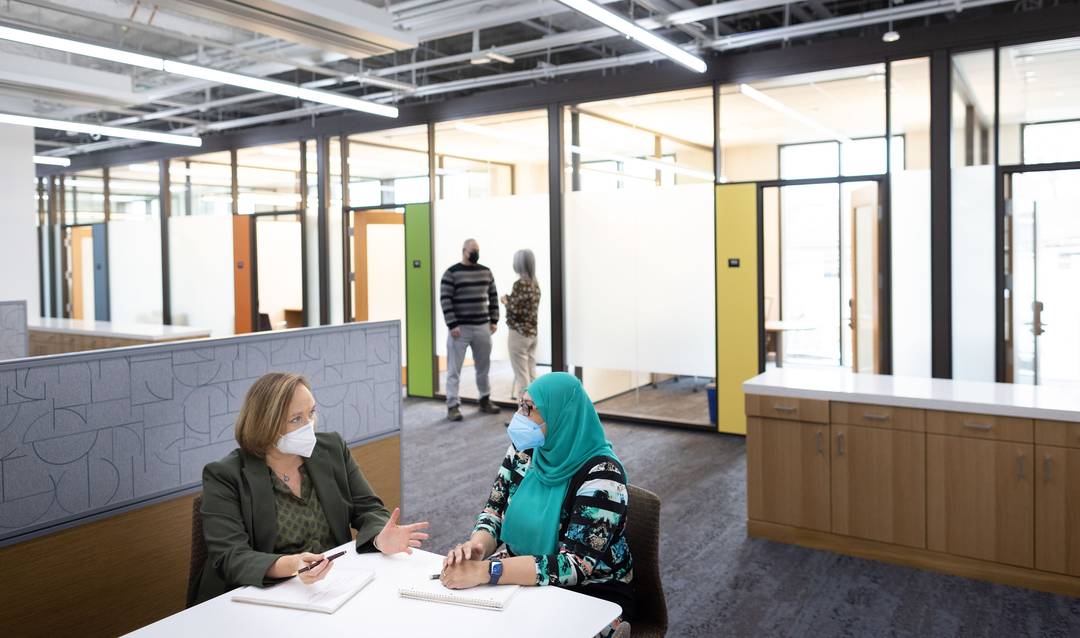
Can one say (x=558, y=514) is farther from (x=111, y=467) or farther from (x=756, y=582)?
(x=756, y=582)

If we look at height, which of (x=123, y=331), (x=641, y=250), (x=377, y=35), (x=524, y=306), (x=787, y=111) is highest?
(x=377, y=35)

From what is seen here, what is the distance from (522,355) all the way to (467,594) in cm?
516

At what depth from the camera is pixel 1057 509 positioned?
3.19 m

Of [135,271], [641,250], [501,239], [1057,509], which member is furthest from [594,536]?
[135,271]

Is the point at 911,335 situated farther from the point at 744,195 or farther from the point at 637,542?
the point at 637,542

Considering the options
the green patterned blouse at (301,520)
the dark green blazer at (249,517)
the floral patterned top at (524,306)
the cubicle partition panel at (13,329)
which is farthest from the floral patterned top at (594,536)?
the cubicle partition panel at (13,329)

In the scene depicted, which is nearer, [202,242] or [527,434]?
[527,434]

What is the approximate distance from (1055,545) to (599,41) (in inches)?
235

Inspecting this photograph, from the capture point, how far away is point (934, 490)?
3441 millimetres

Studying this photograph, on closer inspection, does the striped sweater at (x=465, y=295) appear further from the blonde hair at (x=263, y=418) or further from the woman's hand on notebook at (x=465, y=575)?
the woman's hand on notebook at (x=465, y=575)

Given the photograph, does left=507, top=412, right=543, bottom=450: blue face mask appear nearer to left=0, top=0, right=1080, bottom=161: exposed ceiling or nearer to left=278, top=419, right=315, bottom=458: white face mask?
left=278, top=419, right=315, bottom=458: white face mask

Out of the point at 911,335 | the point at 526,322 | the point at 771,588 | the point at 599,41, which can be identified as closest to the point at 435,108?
the point at 599,41

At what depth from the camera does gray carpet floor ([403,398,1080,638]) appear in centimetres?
299

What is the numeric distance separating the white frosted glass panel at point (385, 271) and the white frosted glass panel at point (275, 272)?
1060 mm
